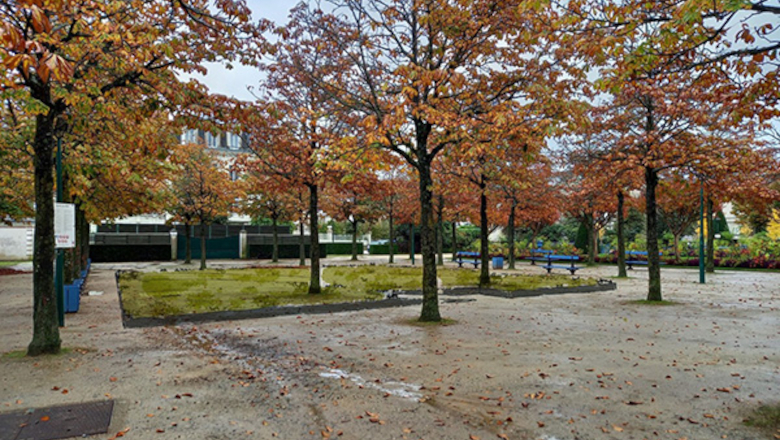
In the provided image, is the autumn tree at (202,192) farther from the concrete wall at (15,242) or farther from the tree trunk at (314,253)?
the concrete wall at (15,242)

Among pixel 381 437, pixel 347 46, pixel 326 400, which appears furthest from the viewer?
pixel 347 46

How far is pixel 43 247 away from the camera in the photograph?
23.7 ft

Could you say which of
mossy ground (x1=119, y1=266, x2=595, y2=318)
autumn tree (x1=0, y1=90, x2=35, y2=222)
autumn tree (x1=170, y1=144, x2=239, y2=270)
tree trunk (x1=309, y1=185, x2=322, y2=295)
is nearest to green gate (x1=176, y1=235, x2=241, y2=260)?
autumn tree (x1=170, y1=144, x2=239, y2=270)

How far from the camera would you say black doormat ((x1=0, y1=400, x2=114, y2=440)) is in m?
4.32

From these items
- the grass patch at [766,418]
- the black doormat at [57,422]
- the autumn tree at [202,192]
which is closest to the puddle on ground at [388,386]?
the black doormat at [57,422]

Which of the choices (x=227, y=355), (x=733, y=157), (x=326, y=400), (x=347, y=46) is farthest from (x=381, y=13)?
(x=733, y=157)

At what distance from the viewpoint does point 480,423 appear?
180 inches

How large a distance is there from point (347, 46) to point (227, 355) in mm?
7238

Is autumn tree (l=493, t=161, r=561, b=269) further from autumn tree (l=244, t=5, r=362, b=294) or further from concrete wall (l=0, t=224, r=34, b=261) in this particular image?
concrete wall (l=0, t=224, r=34, b=261)

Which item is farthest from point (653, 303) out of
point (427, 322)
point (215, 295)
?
point (215, 295)

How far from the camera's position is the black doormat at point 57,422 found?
170 inches

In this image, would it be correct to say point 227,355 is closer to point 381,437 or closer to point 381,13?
point 381,437

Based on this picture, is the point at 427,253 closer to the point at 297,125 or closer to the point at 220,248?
the point at 297,125

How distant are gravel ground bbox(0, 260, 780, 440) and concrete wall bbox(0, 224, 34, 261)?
111ft
